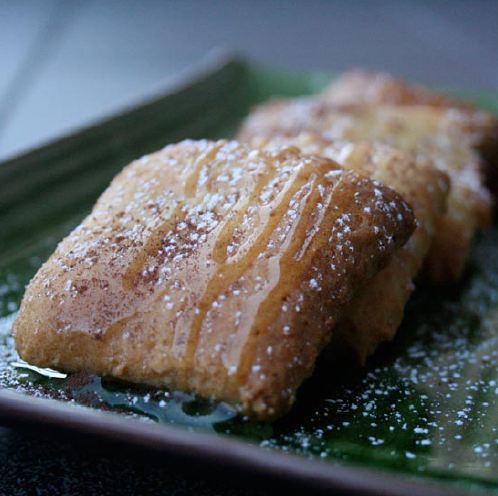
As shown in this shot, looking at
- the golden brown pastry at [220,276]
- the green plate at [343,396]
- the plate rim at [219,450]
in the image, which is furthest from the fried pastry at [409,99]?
the plate rim at [219,450]

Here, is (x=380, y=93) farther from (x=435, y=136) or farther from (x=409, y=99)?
(x=435, y=136)

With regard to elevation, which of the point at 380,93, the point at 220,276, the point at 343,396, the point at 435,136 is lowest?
the point at 343,396

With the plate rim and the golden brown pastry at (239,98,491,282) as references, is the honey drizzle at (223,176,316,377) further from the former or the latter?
the golden brown pastry at (239,98,491,282)

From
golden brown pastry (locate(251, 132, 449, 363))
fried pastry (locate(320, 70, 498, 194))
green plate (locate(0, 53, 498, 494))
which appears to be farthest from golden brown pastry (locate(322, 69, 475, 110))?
golden brown pastry (locate(251, 132, 449, 363))

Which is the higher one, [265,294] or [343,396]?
[265,294]

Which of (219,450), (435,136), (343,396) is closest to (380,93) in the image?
(435,136)

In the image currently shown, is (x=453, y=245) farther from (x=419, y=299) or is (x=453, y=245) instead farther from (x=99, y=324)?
(x=99, y=324)

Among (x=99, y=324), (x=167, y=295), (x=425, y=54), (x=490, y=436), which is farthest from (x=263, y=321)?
(x=425, y=54)
